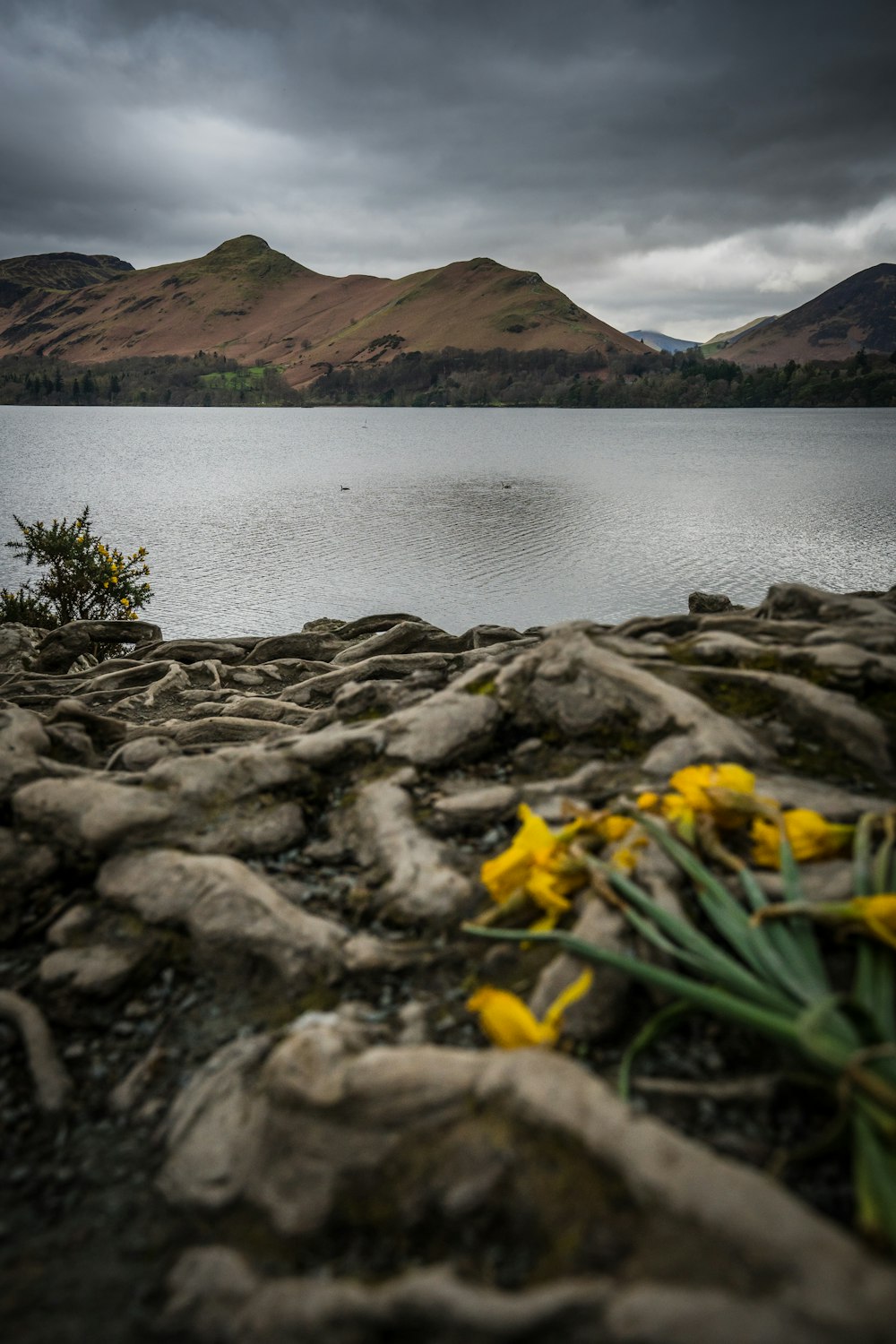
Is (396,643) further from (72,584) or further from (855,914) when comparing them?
(72,584)

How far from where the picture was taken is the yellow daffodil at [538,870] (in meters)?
3.74

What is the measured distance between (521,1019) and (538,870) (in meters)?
0.78

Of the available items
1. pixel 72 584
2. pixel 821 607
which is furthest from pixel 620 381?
pixel 821 607

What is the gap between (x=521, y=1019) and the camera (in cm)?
319

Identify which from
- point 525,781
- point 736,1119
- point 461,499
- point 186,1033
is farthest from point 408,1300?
point 461,499

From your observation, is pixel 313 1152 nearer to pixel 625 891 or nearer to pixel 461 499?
pixel 625 891

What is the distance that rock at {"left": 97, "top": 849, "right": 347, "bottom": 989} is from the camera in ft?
13.1

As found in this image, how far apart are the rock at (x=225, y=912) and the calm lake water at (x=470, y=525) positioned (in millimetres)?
15423

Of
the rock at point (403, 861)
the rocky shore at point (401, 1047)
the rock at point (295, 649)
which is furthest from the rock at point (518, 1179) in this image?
the rock at point (295, 649)

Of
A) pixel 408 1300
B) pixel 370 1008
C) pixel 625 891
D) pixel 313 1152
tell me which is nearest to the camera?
pixel 408 1300

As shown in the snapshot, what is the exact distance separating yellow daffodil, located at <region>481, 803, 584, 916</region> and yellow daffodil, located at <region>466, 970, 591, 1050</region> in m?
0.50

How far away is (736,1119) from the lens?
283 centimetres

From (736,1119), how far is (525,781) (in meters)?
2.55

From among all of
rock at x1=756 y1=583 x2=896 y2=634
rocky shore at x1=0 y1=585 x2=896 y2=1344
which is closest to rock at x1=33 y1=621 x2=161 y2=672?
rocky shore at x1=0 y1=585 x2=896 y2=1344
